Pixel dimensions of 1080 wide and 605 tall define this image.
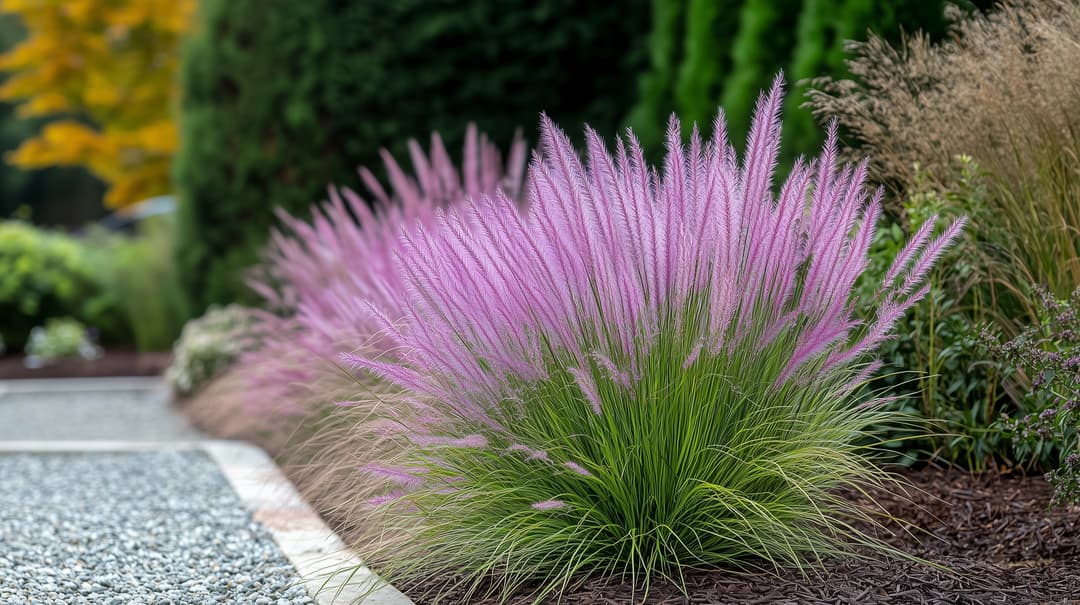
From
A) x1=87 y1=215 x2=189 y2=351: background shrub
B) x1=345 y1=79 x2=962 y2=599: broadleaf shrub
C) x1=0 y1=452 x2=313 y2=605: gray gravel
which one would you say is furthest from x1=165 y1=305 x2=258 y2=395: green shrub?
x1=345 y1=79 x2=962 y2=599: broadleaf shrub

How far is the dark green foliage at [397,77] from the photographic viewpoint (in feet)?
25.1

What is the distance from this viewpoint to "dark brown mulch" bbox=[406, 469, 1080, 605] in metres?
2.47

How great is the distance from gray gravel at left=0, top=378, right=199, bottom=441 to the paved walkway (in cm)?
9

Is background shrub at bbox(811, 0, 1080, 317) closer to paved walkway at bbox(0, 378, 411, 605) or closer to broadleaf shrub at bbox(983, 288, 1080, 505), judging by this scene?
broadleaf shrub at bbox(983, 288, 1080, 505)

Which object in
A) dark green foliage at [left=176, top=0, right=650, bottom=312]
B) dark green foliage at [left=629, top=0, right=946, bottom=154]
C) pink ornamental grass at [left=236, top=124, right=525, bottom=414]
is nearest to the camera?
pink ornamental grass at [left=236, top=124, right=525, bottom=414]

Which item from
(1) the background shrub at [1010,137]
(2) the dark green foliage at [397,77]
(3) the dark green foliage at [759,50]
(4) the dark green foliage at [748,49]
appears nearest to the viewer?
(1) the background shrub at [1010,137]

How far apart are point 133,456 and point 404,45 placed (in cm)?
374

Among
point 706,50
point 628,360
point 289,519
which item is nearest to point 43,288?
point 706,50

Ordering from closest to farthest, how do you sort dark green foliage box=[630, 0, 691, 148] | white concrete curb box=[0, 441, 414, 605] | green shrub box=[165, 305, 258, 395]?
1. white concrete curb box=[0, 441, 414, 605]
2. green shrub box=[165, 305, 258, 395]
3. dark green foliage box=[630, 0, 691, 148]

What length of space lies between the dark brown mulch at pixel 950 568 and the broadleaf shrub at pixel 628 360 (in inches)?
3.3

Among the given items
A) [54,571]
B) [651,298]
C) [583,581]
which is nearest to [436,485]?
[583,581]

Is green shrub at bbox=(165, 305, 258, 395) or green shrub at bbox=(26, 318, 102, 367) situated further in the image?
green shrub at bbox=(26, 318, 102, 367)

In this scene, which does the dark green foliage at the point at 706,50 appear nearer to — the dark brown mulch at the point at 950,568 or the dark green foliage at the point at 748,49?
the dark green foliage at the point at 748,49

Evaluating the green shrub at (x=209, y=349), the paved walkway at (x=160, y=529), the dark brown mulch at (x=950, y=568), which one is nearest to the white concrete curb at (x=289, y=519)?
the paved walkway at (x=160, y=529)
